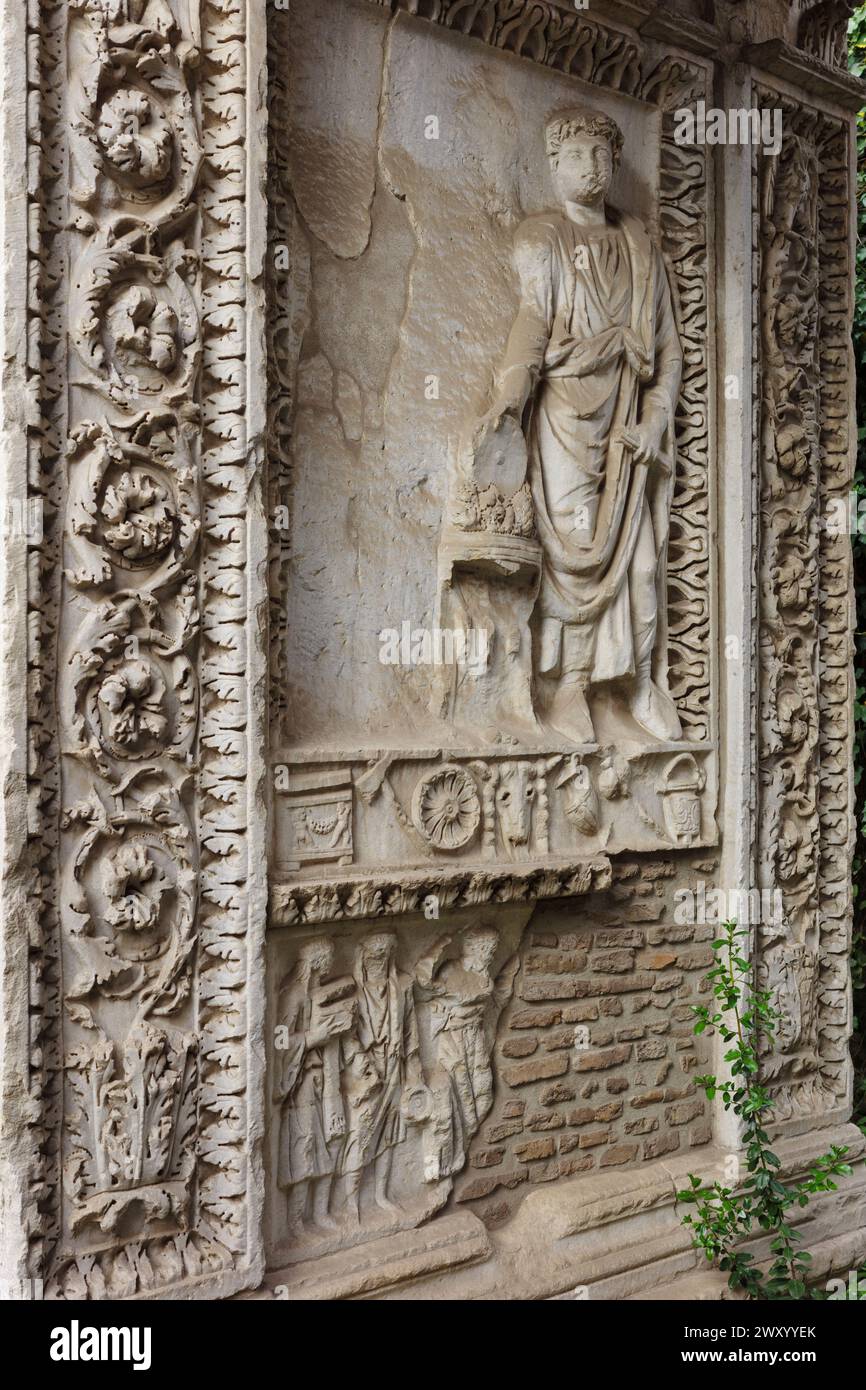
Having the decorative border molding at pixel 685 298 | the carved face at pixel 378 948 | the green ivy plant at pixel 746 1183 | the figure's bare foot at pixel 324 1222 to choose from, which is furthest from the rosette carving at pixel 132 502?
the green ivy plant at pixel 746 1183

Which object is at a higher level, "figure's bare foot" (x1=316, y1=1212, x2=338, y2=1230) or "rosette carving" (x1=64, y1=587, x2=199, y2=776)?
"rosette carving" (x1=64, y1=587, x2=199, y2=776)

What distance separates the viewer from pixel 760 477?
4.78 meters

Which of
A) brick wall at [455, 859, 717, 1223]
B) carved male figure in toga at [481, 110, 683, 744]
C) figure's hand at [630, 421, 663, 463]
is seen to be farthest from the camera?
figure's hand at [630, 421, 663, 463]

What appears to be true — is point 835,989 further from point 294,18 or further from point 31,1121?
point 294,18

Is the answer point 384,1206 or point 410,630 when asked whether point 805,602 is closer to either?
point 410,630

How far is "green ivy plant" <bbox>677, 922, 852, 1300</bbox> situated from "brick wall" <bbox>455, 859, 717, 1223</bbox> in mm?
129

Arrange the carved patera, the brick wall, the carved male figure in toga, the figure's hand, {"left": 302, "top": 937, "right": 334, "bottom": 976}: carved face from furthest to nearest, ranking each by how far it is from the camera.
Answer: the carved patera
the figure's hand
the carved male figure in toga
the brick wall
{"left": 302, "top": 937, "right": 334, "bottom": 976}: carved face

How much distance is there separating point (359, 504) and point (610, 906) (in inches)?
61.8

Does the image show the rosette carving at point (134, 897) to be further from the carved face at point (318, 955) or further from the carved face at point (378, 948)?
the carved face at point (378, 948)

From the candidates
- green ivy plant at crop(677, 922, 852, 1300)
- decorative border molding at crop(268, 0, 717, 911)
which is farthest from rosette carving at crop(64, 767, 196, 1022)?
decorative border molding at crop(268, 0, 717, 911)

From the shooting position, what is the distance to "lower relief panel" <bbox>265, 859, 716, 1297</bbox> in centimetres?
367

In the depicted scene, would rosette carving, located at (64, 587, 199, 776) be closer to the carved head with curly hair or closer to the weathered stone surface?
the weathered stone surface

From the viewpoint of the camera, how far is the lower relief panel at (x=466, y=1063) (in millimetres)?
3670

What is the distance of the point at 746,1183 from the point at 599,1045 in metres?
0.66
